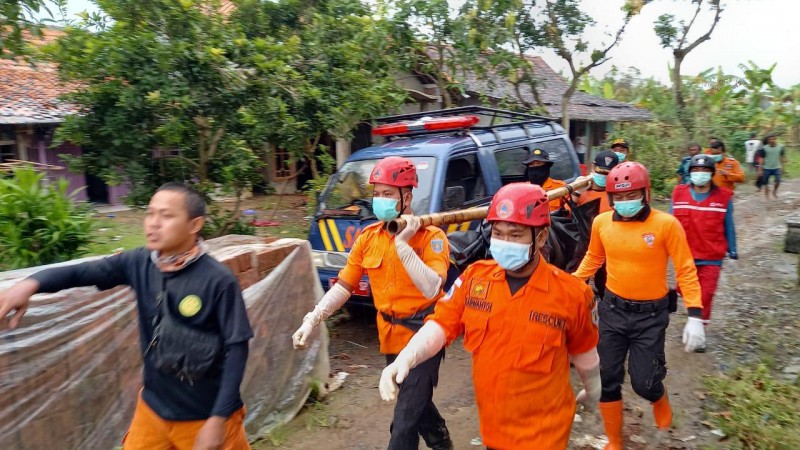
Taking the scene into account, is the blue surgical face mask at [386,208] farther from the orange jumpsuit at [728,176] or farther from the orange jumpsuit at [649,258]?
the orange jumpsuit at [728,176]

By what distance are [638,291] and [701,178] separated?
1.89m

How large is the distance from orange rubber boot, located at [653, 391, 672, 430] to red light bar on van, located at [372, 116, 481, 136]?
11.0 feet

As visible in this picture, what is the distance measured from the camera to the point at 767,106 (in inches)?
917

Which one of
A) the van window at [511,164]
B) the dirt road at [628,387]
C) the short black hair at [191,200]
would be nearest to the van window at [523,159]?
the van window at [511,164]

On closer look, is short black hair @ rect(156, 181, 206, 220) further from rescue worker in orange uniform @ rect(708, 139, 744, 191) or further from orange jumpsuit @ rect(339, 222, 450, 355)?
rescue worker in orange uniform @ rect(708, 139, 744, 191)

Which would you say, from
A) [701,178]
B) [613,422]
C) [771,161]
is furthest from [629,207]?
[771,161]

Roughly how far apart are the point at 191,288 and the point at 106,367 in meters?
1.36

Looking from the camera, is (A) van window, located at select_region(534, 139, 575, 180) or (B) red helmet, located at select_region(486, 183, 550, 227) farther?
(A) van window, located at select_region(534, 139, 575, 180)

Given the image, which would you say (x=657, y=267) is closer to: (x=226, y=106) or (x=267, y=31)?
(x=226, y=106)

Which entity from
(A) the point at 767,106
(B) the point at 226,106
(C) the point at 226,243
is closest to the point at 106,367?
(C) the point at 226,243

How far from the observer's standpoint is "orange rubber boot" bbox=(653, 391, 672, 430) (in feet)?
13.4

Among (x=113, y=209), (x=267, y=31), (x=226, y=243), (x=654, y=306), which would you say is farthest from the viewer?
(x=113, y=209)

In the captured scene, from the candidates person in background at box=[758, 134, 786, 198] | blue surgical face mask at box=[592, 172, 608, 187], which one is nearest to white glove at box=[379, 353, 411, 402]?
blue surgical face mask at box=[592, 172, 608, 187]

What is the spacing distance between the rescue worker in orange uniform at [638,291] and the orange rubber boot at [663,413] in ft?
0.45
